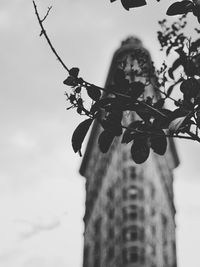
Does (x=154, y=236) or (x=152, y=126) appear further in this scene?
(x=154, y=236)

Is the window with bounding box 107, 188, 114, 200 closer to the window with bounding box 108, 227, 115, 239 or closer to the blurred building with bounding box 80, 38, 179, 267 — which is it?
the blurred building with bounding box 80, 38, 179, 267

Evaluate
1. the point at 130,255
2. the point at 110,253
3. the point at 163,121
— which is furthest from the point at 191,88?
the point at 110,253

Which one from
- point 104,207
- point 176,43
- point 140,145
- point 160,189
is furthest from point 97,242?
point 140,145

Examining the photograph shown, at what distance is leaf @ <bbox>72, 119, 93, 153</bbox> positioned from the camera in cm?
323

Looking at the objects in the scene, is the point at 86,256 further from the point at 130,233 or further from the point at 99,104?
the point at 99,104

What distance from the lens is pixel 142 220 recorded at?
2145 centimetres

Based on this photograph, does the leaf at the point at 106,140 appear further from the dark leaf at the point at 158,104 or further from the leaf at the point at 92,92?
the dark leaf at the point at 158,104

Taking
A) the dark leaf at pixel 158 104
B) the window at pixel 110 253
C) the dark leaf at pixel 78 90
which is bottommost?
the dark leaf at pixel 78 90

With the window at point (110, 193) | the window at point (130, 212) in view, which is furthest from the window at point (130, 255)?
the window at point (110, 193)

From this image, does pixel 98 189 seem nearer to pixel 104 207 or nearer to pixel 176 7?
pixel 104 207

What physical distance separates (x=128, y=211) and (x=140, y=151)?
1854 centimetres

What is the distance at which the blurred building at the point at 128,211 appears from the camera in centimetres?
2101

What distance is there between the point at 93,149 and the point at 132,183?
6864mm

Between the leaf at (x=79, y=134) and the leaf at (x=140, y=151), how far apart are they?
0.33 metres
